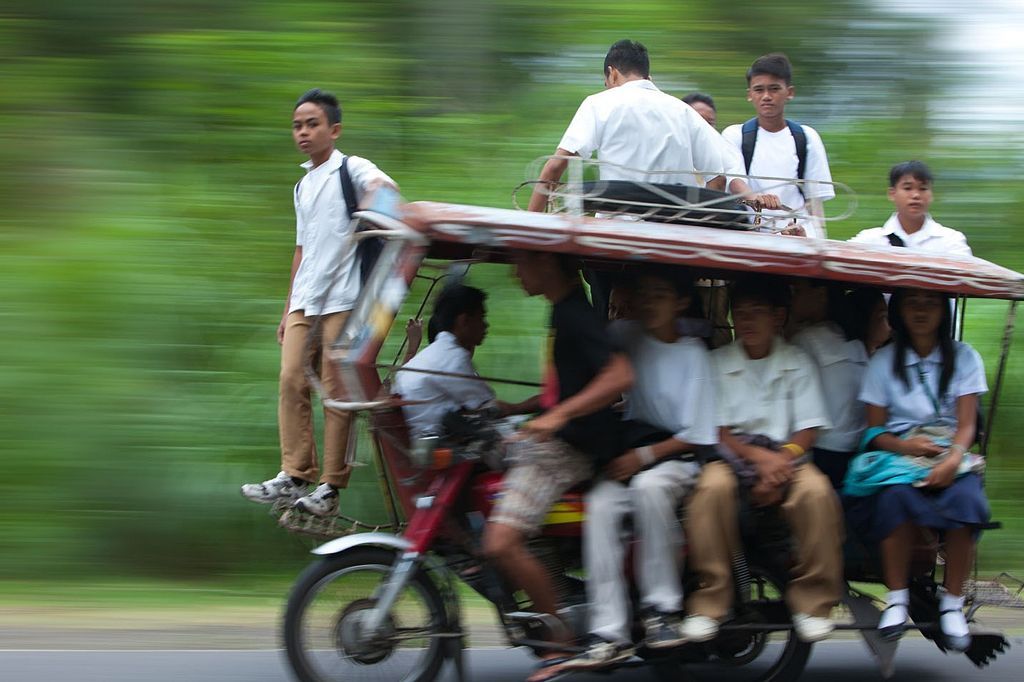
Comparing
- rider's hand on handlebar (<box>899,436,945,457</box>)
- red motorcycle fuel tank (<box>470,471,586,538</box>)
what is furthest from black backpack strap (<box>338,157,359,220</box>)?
rider's hand on handlebar (<box>899,436,945,457</box>)

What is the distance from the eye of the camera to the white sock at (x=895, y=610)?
15.5 ft

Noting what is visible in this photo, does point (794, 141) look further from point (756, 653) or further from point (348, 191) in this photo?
point (756, 653)

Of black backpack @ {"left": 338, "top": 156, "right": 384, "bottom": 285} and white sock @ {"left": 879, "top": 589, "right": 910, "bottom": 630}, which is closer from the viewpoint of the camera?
white sock @ {"left": 879, "top": 589, "right": 910, "bottom": 630}

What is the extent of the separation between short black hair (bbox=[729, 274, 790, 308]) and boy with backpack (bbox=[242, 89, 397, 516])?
1655 mm

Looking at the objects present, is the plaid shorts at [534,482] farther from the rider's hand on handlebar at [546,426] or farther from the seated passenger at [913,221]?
the seated passenger at [913,221]

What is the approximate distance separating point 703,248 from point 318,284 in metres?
1.96

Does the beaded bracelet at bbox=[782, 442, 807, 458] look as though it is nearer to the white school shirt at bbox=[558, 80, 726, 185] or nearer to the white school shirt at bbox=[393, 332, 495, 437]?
the white school shirt at bbox=[393, 332, 495, 437]

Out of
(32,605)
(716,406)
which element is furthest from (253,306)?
(716,406)

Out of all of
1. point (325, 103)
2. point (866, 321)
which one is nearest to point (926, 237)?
point (866, 321)

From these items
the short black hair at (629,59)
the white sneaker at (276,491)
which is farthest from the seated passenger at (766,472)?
the white sneaker at (276,491)

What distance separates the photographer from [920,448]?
15.6 ft

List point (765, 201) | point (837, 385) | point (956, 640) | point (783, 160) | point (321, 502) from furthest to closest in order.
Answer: point (783, 160), point (765, 201), point (321, 502), point (837, 385), point (956, 640)

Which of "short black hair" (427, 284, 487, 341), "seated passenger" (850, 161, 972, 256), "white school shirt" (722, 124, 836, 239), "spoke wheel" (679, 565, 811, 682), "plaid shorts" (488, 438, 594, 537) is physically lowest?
"spoke wheel" (679, 565, 811, 682)

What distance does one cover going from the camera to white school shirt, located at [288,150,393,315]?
18.3ft
